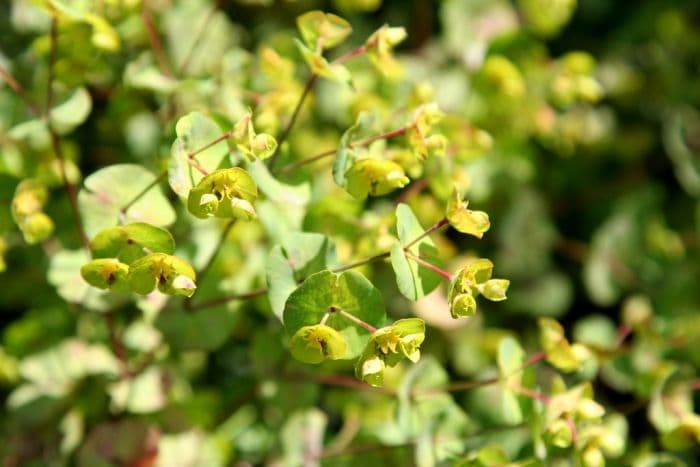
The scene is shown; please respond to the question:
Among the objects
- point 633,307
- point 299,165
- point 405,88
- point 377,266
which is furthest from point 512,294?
point 299,165

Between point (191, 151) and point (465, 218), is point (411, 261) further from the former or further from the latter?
point (191, 151)

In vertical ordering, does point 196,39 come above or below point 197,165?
below

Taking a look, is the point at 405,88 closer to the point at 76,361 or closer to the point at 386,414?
the point at 386,414

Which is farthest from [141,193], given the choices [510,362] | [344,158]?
[510,362]

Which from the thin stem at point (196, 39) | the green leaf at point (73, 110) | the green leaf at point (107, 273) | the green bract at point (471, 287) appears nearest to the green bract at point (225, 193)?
the green leaf at point (107, 273)

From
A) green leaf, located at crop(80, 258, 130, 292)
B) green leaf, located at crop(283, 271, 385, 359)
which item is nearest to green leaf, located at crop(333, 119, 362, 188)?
green leaf, located at crop(283, 271, 385, 359)

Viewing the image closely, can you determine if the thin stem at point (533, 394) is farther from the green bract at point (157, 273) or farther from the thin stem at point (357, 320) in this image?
the green bract at point (157, 273)

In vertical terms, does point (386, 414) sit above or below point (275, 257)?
below
